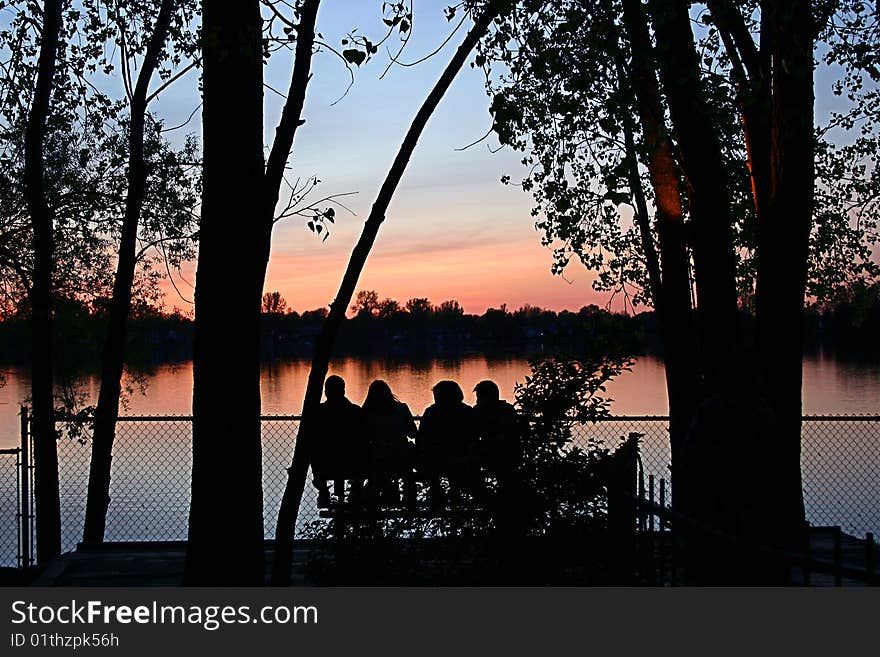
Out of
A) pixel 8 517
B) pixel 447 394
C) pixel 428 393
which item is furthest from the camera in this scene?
pixel 428 393

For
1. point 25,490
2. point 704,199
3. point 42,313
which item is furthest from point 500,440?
point 42,313

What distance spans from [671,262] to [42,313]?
7.05 meters

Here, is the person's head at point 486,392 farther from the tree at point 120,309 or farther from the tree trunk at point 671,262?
the tree at point 120,309

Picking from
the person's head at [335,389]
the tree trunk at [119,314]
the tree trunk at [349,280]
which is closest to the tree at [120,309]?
the tree trunk at [119,314]

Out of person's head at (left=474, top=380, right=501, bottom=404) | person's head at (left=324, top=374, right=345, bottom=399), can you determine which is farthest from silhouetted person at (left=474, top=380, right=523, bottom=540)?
person's head at (left=324, top=374, right=345, bottom=399)

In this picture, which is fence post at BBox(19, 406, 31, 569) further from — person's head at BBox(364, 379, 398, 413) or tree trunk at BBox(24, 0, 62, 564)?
person's head at BBox(364, 379, 398, 413)

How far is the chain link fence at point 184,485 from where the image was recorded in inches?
684

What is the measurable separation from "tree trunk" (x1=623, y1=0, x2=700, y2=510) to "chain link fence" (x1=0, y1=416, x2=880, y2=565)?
3.45m

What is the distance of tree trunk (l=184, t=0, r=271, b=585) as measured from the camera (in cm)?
599

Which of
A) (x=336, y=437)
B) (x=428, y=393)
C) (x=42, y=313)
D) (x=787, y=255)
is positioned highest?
(x=787, y=255)

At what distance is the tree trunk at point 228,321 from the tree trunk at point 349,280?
93cm

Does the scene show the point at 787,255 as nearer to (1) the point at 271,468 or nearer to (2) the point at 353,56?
(2) the point at 353,56

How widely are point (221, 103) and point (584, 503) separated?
11.8ft

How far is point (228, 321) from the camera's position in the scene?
5.98 meters
